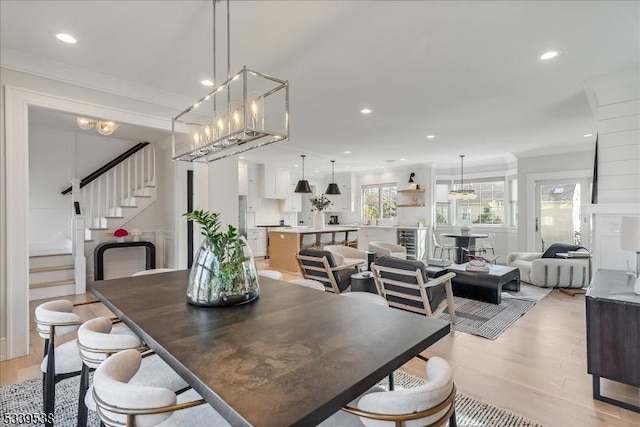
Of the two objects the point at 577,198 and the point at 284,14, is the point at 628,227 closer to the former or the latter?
the point at 284,14

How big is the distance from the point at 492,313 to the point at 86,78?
17.0ft

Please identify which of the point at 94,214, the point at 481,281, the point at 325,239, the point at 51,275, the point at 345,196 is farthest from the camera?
the point at 345,196

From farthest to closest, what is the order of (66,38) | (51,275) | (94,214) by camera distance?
(94,214) → (51,275) → (66,38)

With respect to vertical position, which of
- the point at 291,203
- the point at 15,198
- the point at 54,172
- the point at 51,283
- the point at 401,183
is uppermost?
the point at 401,183

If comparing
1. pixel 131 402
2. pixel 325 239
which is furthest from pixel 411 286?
pixel 325 239

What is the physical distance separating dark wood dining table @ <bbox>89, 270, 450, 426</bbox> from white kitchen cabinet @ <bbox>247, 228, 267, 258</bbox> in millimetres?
6641

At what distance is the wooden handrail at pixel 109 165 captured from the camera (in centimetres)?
561

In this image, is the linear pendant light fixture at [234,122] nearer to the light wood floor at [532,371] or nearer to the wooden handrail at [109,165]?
the light wood floor at [532,371]

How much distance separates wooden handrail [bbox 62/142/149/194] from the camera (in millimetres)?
5609

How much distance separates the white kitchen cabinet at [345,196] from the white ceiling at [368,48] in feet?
18.8

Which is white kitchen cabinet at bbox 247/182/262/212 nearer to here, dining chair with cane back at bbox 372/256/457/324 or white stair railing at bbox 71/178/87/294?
white stair railing at bbox 71/178/87/294

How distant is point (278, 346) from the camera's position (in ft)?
4.02

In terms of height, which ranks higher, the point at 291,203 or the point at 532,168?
the point at 532,168

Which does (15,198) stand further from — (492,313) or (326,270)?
(492,313)
